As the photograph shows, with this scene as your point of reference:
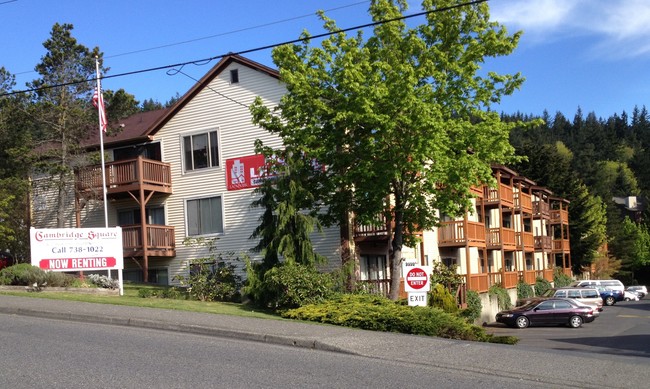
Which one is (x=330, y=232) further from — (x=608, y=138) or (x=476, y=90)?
(x=608, y=138)

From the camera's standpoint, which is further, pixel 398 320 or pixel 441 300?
pixel 441 300

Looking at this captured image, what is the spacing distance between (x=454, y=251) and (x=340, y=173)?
1464 centimetres

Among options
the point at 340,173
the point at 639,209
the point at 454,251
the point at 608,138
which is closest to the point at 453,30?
the point at 340,173

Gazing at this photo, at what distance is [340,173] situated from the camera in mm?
23000

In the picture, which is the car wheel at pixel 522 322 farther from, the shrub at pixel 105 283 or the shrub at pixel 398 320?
the shrub at pixel 105 283

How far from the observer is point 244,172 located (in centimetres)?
2855

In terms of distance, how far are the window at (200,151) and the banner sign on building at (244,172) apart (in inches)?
36.0

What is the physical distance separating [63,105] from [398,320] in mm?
18372

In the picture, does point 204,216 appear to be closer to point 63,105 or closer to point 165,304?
point 63,105

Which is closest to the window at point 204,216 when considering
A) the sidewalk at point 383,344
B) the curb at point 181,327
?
the sidewalk at point 383,344

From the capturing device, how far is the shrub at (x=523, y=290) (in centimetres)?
4297

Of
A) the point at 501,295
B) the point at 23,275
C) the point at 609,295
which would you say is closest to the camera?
the point at 23,275

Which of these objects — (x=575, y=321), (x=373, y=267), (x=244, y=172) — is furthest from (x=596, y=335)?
(x=244, y=172)

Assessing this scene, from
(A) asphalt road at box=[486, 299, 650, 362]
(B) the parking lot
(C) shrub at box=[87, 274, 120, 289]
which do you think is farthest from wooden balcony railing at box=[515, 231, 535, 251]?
(C) shrub at box=[87, 274, 120, 289]
